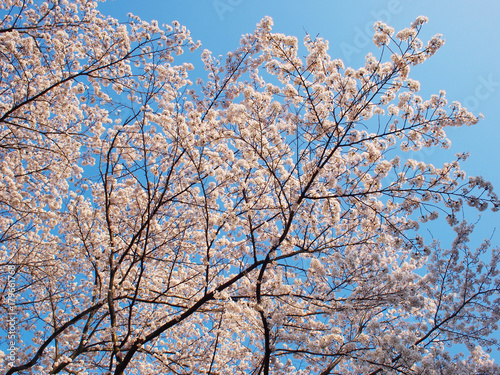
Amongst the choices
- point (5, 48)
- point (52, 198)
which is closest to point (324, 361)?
point (52, 198)

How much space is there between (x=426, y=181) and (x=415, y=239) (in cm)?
102

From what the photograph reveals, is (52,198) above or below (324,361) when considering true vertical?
above

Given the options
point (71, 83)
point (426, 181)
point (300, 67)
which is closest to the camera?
point (426, 181)

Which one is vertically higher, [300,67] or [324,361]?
[300,67]

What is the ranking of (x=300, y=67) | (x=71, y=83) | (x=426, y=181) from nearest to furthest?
(x=426, y=181) → (x=300, y=67) → (x=71, y=83)

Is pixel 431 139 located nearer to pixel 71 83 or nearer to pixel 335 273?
pixel 335 273

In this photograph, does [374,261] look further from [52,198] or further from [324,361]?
[52,198]

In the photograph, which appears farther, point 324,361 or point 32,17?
point 32,17

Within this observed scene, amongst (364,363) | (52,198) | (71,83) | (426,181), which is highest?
(71,83)

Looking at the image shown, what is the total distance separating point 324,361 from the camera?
230 inches

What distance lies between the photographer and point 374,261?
5539 mm

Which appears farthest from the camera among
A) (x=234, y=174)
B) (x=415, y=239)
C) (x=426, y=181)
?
(x=234, y=174)

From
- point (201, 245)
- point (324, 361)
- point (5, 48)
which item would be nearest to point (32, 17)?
point (5, 48)

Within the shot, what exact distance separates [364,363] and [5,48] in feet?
26.0
